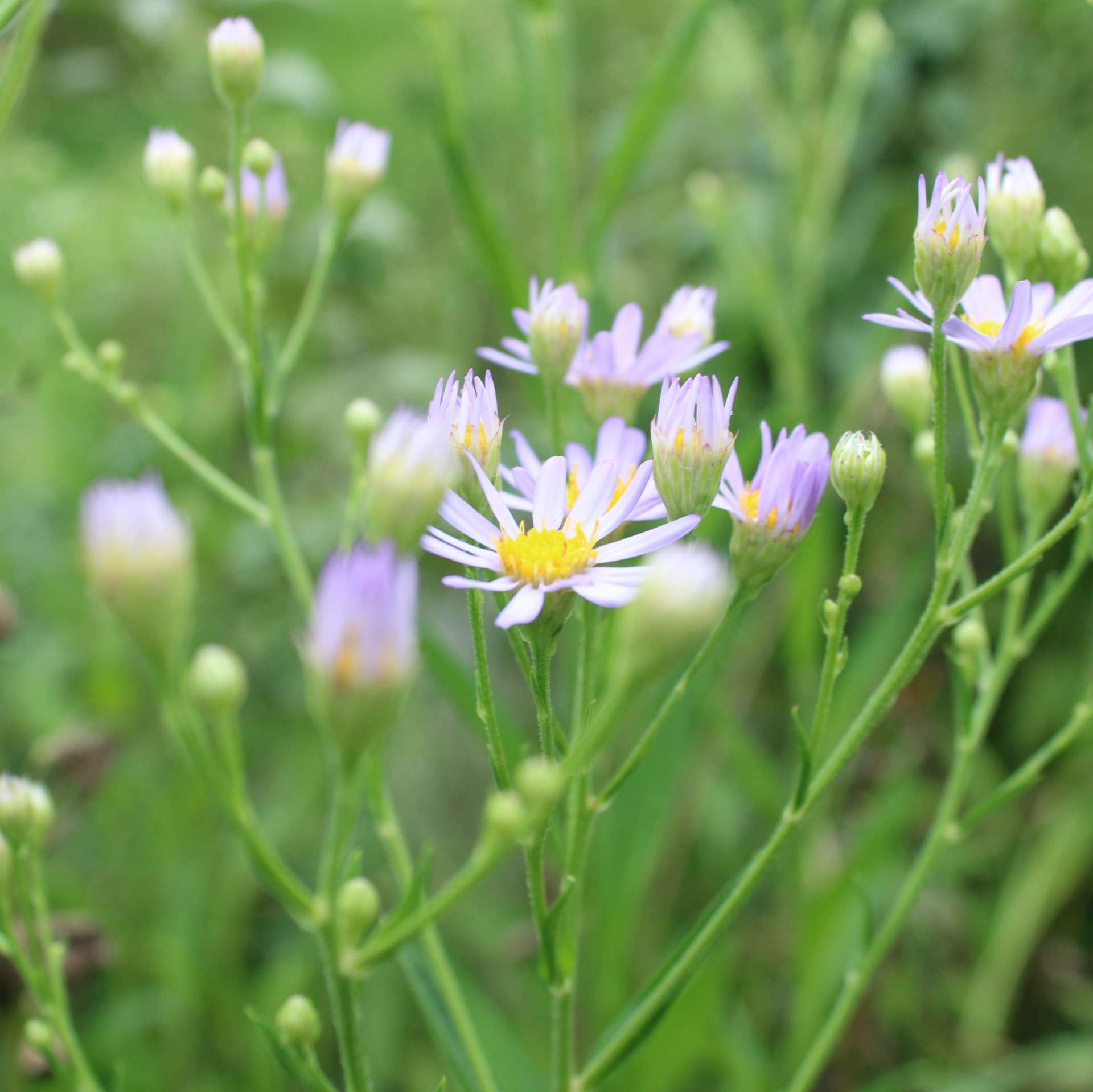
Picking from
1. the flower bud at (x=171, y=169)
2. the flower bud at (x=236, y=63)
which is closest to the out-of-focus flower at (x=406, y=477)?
the flower bud at (x=236, y=63)

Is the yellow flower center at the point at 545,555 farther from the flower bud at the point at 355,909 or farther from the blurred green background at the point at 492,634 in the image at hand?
the blurred green background at the point at 492,634

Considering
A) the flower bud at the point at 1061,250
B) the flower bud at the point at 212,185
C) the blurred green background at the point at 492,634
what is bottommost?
the blurred green background at the point at 492,634

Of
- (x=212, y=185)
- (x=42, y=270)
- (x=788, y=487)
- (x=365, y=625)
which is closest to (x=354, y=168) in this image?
(x=212, y=185)

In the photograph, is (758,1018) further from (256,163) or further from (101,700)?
(256,163)

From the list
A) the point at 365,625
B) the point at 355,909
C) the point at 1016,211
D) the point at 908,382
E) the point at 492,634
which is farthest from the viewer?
the point at 492,634

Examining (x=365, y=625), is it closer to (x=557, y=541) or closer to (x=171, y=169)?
(x=557, y=541)

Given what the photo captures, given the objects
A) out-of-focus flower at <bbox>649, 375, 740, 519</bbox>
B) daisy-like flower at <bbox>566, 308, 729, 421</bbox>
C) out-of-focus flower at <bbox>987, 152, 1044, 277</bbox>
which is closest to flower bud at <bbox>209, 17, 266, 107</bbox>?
daisy-like flower at <bbox>566, 308, 729, 421</bbox>
